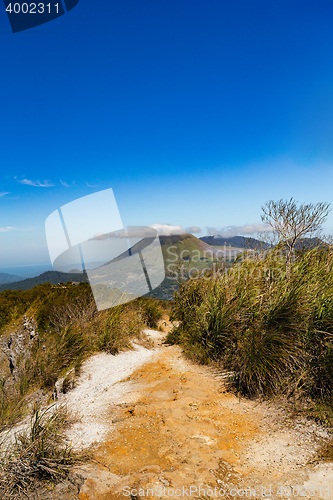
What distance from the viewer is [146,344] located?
7086 millimetres

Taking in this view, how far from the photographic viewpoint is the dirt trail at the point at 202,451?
2287 millimetres

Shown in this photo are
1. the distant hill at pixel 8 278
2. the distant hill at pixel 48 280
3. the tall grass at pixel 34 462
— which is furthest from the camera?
the distant hill at pixel 8 278

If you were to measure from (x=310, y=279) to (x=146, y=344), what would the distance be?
447 cm

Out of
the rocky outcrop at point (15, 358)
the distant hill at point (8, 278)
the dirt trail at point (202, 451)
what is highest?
the rocky outcrop at point (15, 358)

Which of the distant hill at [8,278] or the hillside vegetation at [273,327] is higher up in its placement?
the hillside vegetation at [273,327]

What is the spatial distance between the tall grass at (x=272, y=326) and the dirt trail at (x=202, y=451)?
1.69 feet

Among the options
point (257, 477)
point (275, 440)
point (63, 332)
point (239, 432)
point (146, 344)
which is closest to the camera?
point (257, 477)

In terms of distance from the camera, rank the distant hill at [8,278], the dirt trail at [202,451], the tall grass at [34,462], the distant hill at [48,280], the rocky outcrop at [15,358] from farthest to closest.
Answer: the distant hill at [8,278]
the distant hill at [48,280]
the rocky outcrop at [15,358]
the dirt trail at [202,451]
the tall grass at [34,462]

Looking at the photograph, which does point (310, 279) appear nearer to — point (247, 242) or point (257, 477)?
point (247, 242)

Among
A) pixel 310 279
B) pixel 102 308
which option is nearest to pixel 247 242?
pixel 310 279

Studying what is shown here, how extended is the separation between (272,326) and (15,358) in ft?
14.4

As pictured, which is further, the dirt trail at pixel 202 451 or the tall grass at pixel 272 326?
the tall grass at pixel 272 326

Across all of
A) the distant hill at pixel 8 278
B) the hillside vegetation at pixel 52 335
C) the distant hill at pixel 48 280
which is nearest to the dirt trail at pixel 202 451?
the hillside vegetation at pixel 52 335

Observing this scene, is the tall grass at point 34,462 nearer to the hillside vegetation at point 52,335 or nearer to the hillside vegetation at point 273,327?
the hillside vegetation at point 52,335
